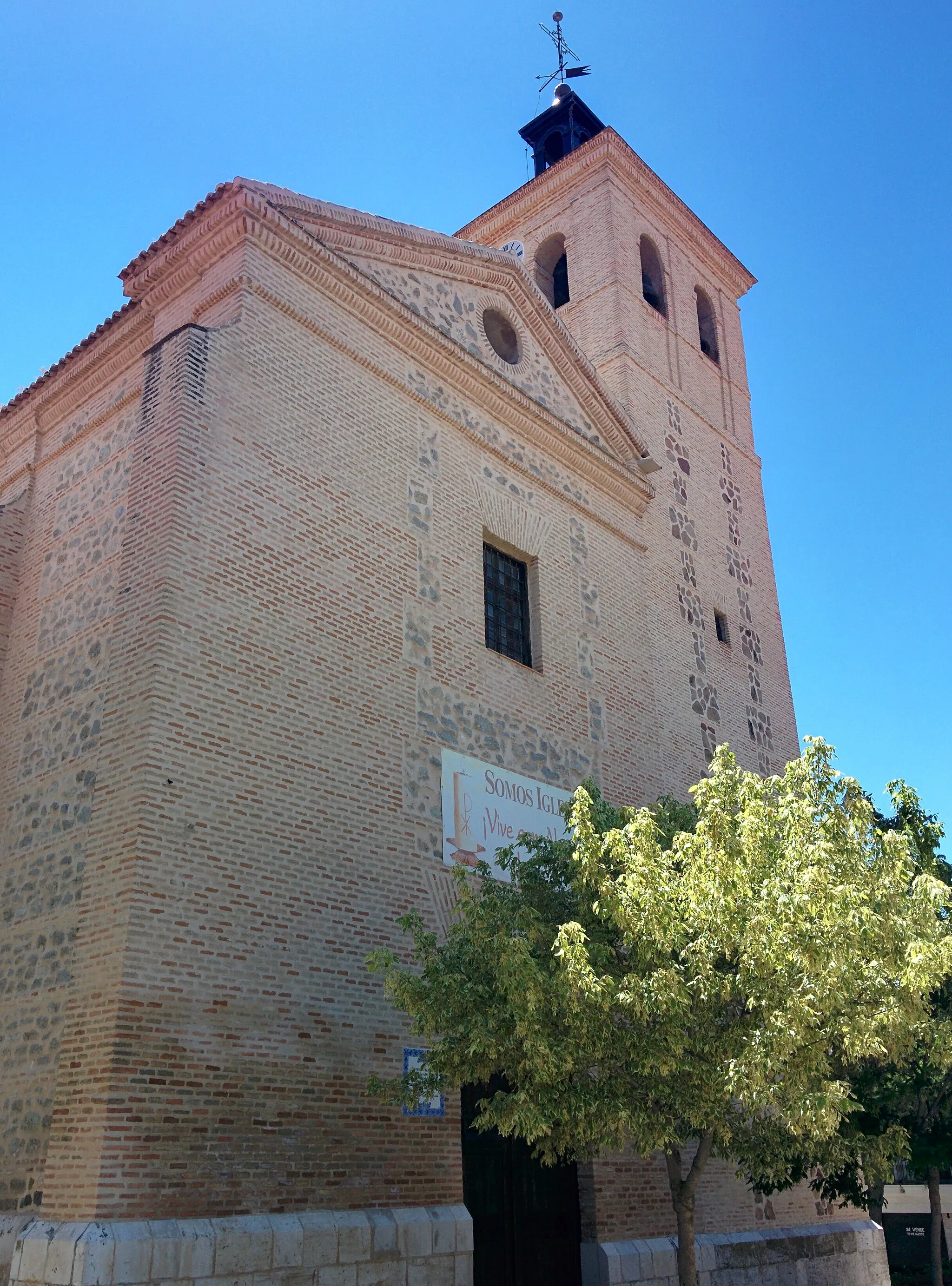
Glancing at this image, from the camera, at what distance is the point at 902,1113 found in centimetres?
1109

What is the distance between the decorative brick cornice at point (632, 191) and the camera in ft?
58.2

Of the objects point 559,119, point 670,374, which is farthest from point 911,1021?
point 559,119

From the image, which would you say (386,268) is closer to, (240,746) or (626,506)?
(626,506)

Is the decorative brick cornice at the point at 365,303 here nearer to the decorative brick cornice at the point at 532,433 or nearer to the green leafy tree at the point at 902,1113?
the decorative brick cornice at the point at 532,433

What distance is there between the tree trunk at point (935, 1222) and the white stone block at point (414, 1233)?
25.7ft

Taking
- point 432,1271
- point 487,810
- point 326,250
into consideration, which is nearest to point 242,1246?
point 432,1271

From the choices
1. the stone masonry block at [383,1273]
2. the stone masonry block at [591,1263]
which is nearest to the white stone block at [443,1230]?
the stone masonry block at [383,1273]

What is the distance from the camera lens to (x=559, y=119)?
853 inches

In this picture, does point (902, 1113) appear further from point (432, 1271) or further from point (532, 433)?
point (532, 433)

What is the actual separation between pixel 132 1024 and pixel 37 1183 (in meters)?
1.30

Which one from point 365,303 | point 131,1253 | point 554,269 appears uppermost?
point 554,269

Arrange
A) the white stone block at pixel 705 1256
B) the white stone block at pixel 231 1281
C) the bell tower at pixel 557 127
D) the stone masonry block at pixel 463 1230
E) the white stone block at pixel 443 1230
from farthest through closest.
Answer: the bell tower at pixel 557 127, the white stone block at pixel 705 1256, the stone masonry block at pixel 463 1230, the white stone block at pixel 443 1230, the white stone block at pixel 231 1281

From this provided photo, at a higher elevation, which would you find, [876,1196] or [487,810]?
[487,810]

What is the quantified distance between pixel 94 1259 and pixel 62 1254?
235mm
